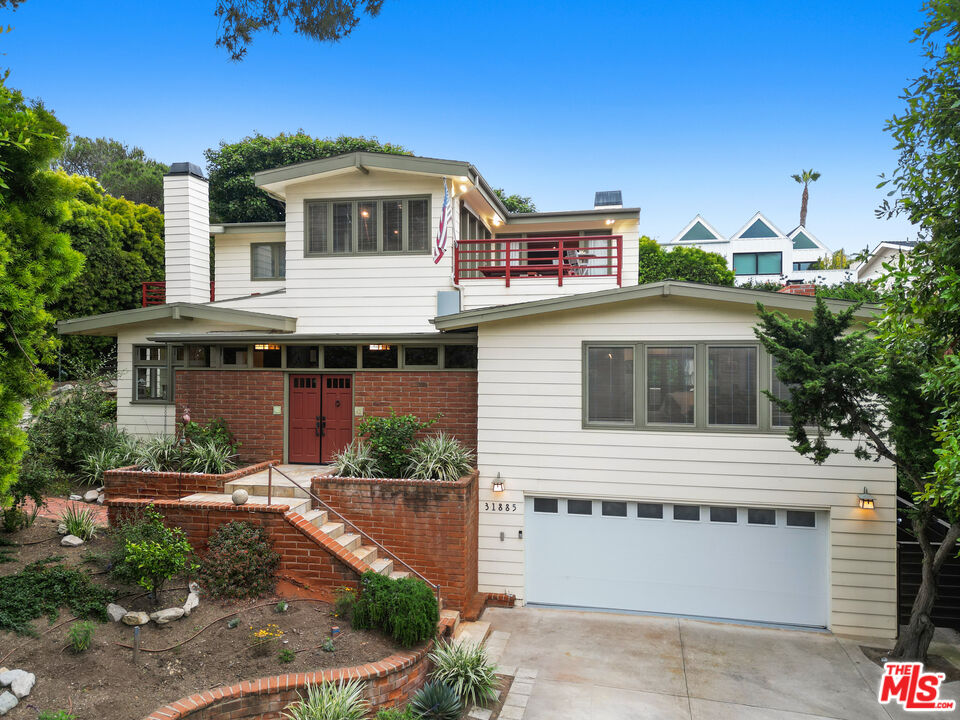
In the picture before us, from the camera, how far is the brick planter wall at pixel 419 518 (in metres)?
9.10

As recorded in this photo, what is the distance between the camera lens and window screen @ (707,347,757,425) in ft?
30.3

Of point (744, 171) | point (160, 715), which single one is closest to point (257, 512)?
point (160, 715)

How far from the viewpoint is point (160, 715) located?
17.6 ft

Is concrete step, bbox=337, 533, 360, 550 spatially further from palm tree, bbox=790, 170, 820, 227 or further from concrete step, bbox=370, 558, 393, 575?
palm tree, bbox=790, 170, 820, 227

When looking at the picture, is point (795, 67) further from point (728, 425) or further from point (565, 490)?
point (565, 490)

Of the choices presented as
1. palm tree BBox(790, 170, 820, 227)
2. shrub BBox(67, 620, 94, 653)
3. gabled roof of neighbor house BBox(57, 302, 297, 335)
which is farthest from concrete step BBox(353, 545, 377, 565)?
palm tree BBox(790, 170, 820, 227)

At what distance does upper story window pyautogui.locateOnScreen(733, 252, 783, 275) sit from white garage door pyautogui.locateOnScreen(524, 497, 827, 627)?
3398 cm

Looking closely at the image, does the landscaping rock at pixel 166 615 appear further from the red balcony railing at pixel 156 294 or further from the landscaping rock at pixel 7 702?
the red balcony railing at pixel 156 294

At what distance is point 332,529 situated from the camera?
29.0 feet

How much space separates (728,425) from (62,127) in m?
9.73

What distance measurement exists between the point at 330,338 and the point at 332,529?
3916 millimetres

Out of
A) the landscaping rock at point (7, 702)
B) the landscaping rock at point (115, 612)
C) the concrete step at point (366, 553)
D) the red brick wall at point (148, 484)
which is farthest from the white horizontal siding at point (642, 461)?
the landscaping rock at point (7, 702)

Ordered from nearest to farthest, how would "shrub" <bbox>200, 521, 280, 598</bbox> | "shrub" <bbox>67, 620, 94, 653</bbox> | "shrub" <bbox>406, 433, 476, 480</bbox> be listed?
1. "shrub" <bbox>67, 620, 94, 653</bbox>
2. "shrub" <bbox>200, 521, 280, 598</bbox>
3. "shrub" <bbox>406, 433, 476, 480</bbox>

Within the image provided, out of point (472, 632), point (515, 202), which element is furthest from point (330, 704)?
point (515, 202)
